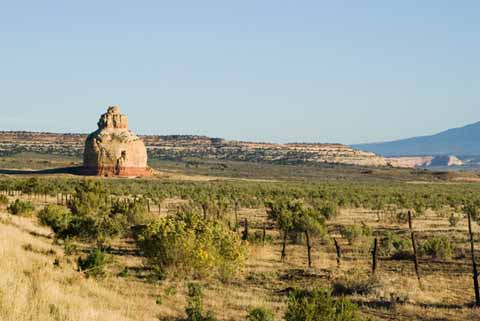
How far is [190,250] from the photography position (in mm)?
18625

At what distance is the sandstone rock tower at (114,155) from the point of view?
81375 millimetres

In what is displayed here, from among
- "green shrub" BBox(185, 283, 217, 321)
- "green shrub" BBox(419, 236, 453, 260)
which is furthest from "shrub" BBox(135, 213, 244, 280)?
"green shrub" BBox(419, 236, 453, 260)

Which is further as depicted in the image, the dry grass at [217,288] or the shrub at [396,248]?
the shrub at [396,248]

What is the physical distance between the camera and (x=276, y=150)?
174125 mm

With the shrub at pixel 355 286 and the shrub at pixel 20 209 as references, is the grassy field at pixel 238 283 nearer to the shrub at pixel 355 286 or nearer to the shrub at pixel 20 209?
the shrub at pixel 355 286

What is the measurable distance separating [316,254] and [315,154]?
141 metres

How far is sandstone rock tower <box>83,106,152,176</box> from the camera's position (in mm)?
81375

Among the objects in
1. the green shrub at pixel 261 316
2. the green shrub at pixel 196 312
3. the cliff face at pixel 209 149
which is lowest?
the green shrub at pixel 196 312

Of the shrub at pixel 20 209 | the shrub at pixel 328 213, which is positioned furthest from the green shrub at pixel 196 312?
the shrub at pixel 328 213

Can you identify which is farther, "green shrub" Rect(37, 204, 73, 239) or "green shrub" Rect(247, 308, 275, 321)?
"green shrub" Rect(37, 204, 73, 239)

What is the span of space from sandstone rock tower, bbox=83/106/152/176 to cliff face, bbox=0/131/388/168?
5087 cm

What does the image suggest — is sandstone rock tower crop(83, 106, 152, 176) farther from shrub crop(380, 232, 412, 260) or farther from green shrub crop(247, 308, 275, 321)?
green shrub crop(247, 308, 275, 321)

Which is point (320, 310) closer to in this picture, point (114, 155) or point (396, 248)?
point (396, 248)

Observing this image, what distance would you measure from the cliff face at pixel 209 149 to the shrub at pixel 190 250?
11665cm
